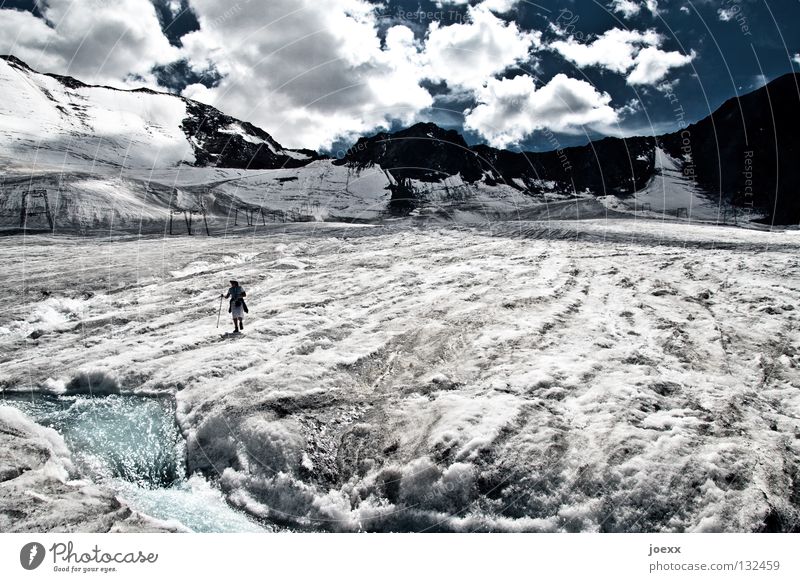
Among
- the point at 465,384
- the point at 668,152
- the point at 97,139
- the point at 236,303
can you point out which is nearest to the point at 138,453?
the point at 236,303

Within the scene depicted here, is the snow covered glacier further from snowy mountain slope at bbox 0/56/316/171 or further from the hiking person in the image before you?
snowy mountain slope at bbox 0/56/316/171

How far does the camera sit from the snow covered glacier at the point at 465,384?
24.7ft

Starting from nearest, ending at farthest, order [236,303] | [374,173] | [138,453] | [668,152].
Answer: [138,453] → [236,303] → [374,173] → [668,152]

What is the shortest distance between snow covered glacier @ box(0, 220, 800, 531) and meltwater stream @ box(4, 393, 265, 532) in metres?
0.30

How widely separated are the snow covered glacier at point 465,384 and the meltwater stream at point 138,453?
300 millimetres

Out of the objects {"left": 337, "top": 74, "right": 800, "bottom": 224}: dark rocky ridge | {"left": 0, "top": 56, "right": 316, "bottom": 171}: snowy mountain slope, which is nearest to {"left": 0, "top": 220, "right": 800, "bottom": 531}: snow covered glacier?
{"left": 337, "top": 74, "right": 800, "bottom": 224}: dark rocky ridge

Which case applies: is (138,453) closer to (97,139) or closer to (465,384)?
(465,384)

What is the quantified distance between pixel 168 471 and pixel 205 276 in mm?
16491

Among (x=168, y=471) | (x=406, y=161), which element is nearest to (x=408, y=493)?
(x=168, y=471)

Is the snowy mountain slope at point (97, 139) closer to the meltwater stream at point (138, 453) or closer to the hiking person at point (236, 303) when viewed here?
the hiking person at point (236, 303)

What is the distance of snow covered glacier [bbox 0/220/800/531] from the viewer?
754 centimetres

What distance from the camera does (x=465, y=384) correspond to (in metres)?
10.9

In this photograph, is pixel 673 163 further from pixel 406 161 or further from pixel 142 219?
pixel 142 219

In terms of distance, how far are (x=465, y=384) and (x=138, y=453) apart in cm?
749
